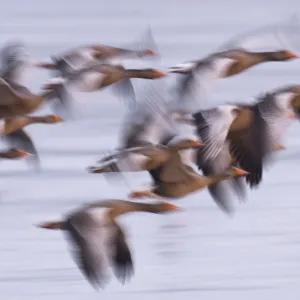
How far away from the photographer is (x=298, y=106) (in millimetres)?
9961

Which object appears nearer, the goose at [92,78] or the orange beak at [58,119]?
the goose at [92,78]

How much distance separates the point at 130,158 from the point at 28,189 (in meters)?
3.87

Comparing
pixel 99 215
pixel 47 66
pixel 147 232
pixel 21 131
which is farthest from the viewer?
pixel 21 131

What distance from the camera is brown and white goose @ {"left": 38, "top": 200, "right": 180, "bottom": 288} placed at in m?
8.34

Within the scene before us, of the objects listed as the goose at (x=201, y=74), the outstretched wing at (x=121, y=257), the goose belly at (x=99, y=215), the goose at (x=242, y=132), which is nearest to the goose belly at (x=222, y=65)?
the goose at (x=201, y=74)

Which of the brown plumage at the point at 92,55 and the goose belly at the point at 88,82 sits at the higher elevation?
the goose belly at the point at 88,82

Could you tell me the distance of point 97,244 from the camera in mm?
8414

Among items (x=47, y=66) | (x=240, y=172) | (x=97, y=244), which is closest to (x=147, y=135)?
(x=240, y=172)

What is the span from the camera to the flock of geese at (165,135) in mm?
8539

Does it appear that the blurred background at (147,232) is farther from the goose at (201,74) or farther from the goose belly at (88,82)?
the goose at (201,74)

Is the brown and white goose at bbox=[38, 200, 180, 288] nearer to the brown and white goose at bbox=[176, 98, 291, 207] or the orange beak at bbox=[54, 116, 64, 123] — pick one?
the brown and white goose at bbox=[176, 98, 291, 207]

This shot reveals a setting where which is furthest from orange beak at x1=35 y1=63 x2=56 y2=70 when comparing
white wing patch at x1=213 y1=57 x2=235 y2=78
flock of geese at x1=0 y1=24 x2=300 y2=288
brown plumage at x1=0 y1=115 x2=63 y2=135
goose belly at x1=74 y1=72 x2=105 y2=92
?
white wing patch at x1=213 y1=57 x2=235 y2=78

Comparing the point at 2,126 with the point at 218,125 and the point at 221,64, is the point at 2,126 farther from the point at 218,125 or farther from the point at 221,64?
the point at 218,125

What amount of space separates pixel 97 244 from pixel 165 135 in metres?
1.72
